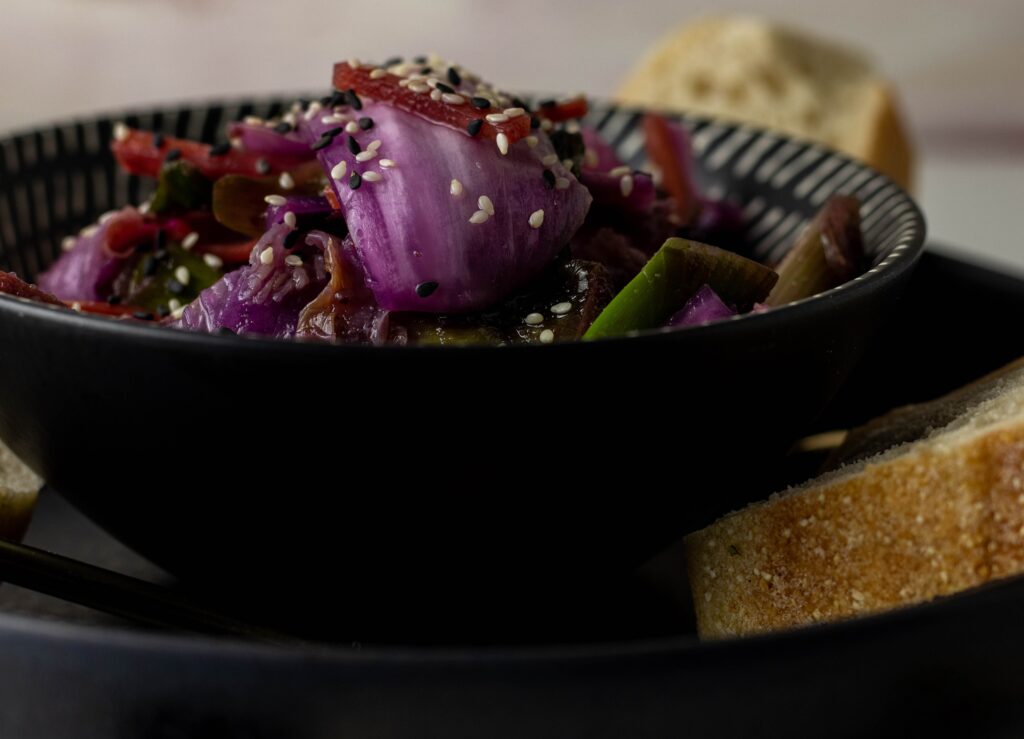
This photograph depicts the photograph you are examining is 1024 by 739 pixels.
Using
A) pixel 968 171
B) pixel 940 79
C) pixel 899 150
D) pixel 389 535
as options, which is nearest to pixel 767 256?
pixel 389 535

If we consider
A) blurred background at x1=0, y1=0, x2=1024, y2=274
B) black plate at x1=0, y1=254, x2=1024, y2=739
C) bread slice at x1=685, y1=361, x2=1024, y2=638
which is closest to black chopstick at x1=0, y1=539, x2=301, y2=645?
black plate at x1=0, y1=254, x2=1024, y2=739

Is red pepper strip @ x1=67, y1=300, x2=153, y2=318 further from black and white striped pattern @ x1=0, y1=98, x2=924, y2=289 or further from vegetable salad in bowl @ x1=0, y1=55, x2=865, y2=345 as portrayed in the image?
black and white striped pattern @ x1=0, y1=98, x2=924, y2=289

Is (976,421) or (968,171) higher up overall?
(976,421)

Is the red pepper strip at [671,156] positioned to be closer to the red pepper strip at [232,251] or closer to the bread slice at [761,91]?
the red pepper strip at [232,251]

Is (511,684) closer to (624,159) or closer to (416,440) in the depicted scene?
(416,440)

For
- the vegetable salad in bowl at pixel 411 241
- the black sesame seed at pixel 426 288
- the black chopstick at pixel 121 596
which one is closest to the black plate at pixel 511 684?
the black chopstick at pixel 121 596

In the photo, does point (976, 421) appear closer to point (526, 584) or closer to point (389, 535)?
point (526, 584)
